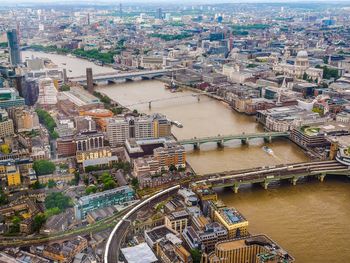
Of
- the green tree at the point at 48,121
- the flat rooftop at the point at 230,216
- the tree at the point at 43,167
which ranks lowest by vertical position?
the flat rooftop at the point at 230,216

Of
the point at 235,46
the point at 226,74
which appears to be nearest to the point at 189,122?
the point at 226,74

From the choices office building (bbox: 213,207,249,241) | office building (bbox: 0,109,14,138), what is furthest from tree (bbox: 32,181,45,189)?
office building (bbox: 213,207,249,241)

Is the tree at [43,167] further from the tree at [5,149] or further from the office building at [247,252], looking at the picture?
the office building at [247,252]

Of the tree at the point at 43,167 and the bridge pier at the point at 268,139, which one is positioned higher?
the tree at the point at 43,167

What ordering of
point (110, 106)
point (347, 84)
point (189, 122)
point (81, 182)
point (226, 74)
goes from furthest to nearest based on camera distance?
point (226, 74) → point (347, 84) → point (110, 106) → point (189, 122) → point (81, 182)

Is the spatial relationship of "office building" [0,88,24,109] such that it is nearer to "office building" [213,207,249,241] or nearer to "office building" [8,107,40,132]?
"office building" [8,107,40,132]

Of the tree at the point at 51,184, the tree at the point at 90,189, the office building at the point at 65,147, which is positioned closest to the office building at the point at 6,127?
the office building at the point at 65,147

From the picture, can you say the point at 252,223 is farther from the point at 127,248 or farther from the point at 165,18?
the point at 165,18
